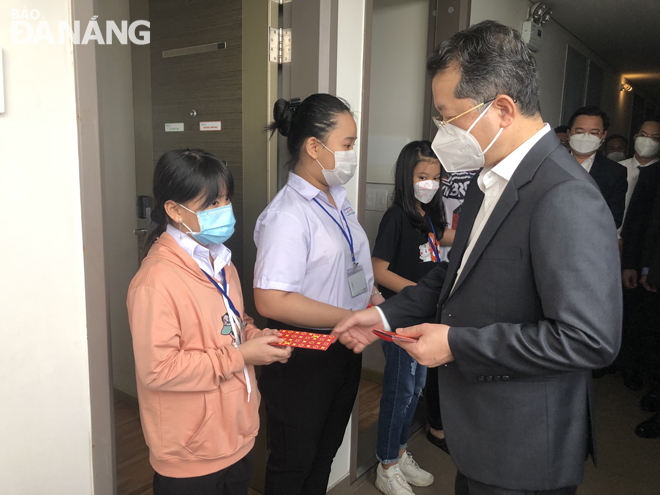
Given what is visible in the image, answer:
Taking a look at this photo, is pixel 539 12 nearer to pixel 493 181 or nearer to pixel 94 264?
pixel 493 181

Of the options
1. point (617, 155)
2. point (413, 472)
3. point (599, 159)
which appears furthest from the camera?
point (617, 155)

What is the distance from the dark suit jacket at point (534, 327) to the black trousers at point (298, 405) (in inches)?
21.1

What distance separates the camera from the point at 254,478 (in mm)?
2113

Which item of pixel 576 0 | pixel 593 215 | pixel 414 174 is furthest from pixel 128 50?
pixel 576 0

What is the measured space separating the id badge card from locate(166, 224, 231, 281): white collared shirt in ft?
1.46

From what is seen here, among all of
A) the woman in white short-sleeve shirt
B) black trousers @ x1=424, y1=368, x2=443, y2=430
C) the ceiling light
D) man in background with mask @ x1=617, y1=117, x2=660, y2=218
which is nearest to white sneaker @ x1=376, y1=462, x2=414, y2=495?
black trousers @ x1=424, y1=368, x2=443, y2=430

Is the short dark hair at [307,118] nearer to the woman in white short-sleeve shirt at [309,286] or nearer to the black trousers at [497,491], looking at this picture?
the woman in white short-sleeve shirt at [309,286]

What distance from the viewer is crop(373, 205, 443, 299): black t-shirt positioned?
2.10 metres

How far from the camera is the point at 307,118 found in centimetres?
160

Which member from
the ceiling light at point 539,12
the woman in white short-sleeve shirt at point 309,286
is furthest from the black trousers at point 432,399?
the ceiling light at point 539,12

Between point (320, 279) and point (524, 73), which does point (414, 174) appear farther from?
point (524, 73)


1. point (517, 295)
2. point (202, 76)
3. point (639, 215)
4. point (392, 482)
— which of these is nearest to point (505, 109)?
point (517, 295)

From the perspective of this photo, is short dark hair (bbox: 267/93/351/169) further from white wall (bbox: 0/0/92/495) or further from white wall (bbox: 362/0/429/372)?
white wall (bbox: 362/0/429/372)

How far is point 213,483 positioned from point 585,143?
306 cm
